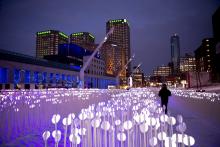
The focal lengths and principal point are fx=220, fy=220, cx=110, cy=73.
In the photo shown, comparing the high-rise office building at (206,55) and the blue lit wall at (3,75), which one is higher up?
the high-rise office building at (206,55)

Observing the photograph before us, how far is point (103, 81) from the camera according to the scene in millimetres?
117312

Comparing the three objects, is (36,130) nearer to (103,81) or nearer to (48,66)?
(48,66)

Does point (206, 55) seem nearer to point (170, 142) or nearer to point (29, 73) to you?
point (29, 73)

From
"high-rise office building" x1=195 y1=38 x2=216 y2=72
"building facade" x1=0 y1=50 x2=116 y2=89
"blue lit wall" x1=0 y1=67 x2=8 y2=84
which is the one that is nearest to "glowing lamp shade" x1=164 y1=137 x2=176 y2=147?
"building facade" x1=0 y1=50 x2=116 y2=89

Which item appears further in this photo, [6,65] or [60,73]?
[60,73]

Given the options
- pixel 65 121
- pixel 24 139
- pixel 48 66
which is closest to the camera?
pixel 65 121

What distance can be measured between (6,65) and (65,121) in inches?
1698

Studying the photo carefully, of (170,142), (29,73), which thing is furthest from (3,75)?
(170,142)

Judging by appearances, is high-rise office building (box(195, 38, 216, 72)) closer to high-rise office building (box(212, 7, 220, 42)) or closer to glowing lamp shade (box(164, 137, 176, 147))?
high-rise office building (box(212, 7, 220, 42))

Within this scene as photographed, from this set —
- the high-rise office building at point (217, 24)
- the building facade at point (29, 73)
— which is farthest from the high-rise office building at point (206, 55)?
the building facade at point (29, 73)

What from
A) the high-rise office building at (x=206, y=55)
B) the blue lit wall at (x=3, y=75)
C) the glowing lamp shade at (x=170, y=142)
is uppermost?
the high-rise office building at (x=206, y=55)

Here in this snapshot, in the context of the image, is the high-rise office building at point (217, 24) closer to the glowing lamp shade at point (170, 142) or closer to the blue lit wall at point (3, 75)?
the blue lit wall at point (3, 75)

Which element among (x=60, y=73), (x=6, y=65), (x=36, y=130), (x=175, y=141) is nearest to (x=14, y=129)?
(x=36, y=130)

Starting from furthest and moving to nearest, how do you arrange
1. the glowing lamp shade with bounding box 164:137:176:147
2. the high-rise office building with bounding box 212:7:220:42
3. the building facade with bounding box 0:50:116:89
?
the high-rise office building with bounding box 212:7:220:42 < the building facade with bounding box 0:50:116:89 < the glowing lamp shade with bounding box 164:137:176:147
